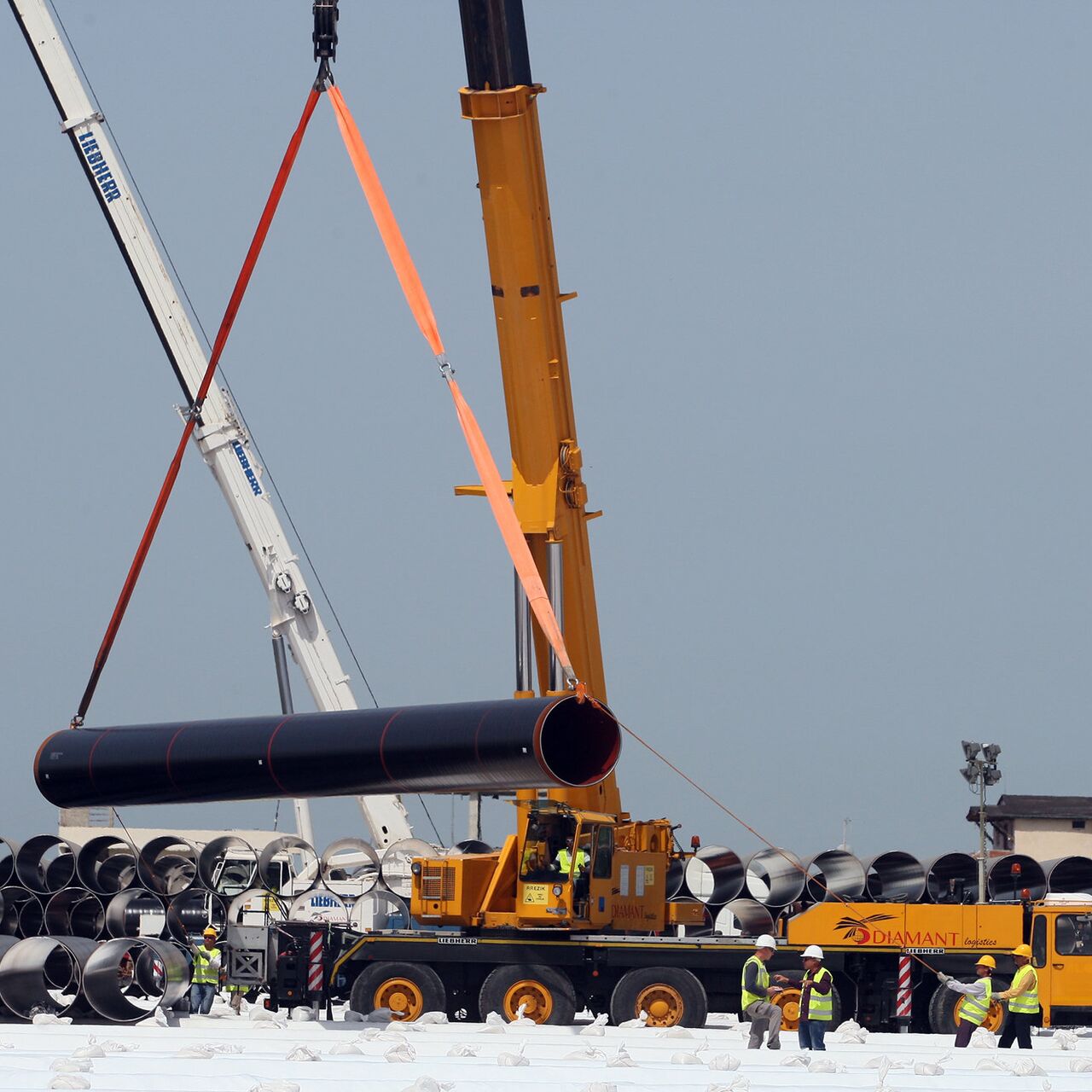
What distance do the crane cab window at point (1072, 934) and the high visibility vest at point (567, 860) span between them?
595 centimetres

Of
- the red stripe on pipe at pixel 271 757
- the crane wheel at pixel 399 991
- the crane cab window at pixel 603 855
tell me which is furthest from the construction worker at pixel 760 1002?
the crane wheel at pixel 399 991

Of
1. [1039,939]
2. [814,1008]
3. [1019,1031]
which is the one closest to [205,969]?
[814,1008]

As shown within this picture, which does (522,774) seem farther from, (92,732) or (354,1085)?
(92,732)

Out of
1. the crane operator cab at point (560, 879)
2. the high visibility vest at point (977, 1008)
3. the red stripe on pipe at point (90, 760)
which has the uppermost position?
the red stripe on pipe at point (90, 760)

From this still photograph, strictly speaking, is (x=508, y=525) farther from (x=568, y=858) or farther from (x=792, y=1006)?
(x=792, y=1006)

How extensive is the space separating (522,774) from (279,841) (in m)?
19.9

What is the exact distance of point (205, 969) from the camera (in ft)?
77.7

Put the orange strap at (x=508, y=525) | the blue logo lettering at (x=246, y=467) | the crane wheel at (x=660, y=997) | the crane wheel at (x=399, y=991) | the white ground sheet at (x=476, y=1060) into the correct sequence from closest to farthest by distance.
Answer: the white ground sheet at (x=476, y=1060)
the orange strap at (x=508, y=525)
the crane wheel at (x=660, y=997)
the crane wheel at (x=399, y=991)
the blue logo lettering at (x=246, y=467)

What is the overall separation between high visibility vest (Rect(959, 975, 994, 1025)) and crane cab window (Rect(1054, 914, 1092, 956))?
8.67 feet

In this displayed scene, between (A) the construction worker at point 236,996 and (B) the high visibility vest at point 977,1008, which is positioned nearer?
(B) the high visibility vest at point 977,1008

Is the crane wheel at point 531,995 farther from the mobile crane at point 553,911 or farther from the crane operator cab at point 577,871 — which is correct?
the crane operator cab at point 577,871

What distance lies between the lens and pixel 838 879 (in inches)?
1350

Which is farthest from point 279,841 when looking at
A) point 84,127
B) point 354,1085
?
point 354,1085

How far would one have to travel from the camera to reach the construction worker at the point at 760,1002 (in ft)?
63.6
